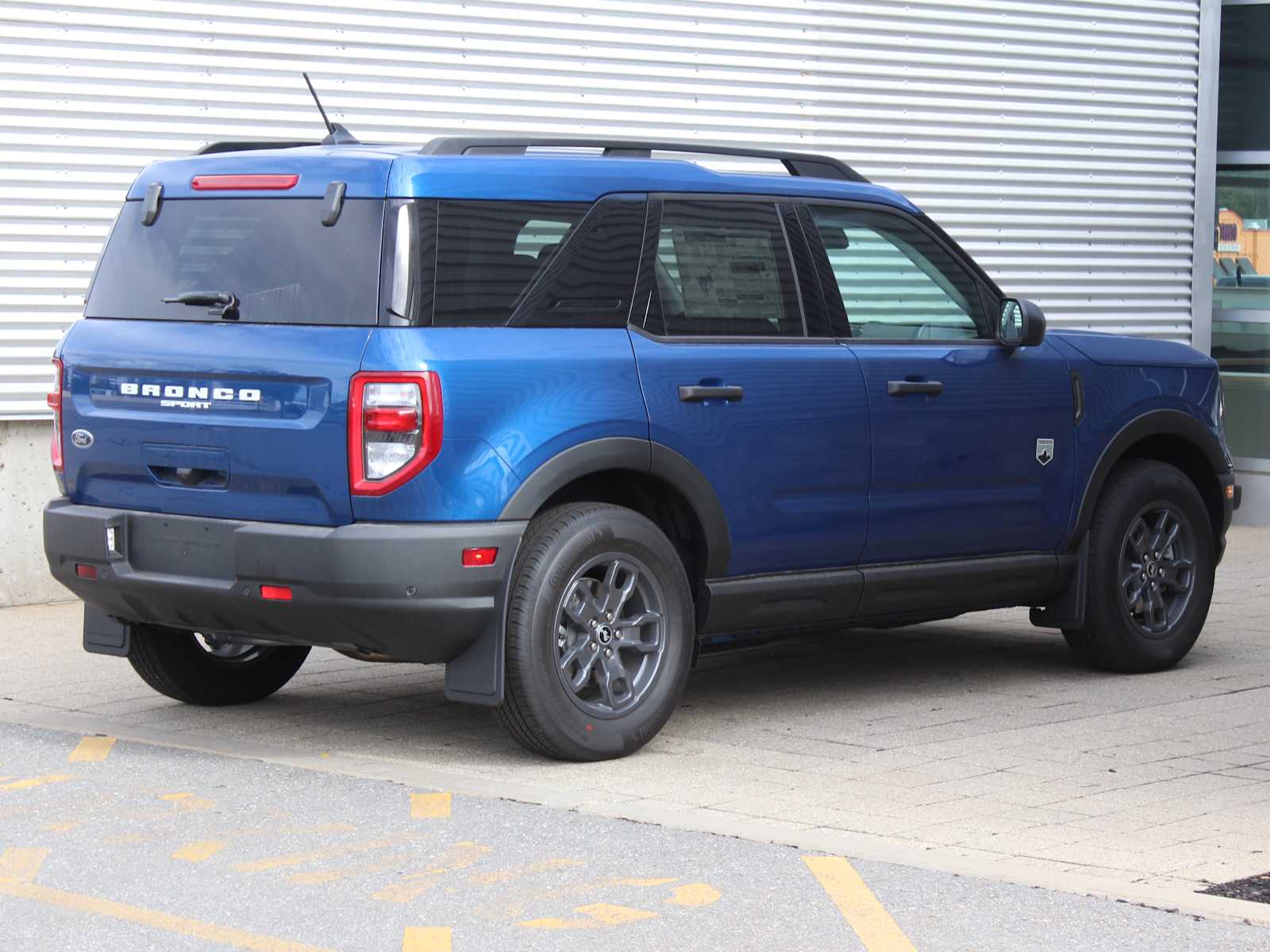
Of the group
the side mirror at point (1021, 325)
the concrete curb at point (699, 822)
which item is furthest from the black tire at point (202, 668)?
the side mirror at point (1021, 325)

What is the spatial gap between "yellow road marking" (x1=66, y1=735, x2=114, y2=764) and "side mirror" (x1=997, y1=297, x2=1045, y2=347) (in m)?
3.56

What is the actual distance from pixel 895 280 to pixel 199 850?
140 inches

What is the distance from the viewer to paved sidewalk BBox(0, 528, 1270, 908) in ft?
19.1

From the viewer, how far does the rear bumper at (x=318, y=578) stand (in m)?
6.31


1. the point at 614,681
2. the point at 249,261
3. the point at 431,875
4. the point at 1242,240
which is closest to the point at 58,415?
the point at 249,261

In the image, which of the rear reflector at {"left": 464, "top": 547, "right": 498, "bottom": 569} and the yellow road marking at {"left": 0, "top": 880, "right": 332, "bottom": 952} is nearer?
the yellow road marking at {"left": 0, "top": 880, "right": 332, "bottom": 952}

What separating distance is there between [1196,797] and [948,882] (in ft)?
4.55

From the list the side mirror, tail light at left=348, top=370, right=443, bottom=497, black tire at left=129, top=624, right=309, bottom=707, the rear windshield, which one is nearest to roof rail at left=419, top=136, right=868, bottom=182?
the rear windshield

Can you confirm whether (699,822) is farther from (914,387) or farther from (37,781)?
(914,387)

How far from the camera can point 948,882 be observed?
5254 mm

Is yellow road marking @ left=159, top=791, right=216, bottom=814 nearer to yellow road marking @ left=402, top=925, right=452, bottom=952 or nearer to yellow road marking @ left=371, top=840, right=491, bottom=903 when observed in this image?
yellow road marking @ left=371, top=840, right=491, bottom=903

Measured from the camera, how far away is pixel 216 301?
672 centimetres

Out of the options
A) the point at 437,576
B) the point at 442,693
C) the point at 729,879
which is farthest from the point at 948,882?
the point at 442,693

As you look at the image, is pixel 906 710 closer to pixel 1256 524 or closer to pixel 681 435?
pixel 681 435
